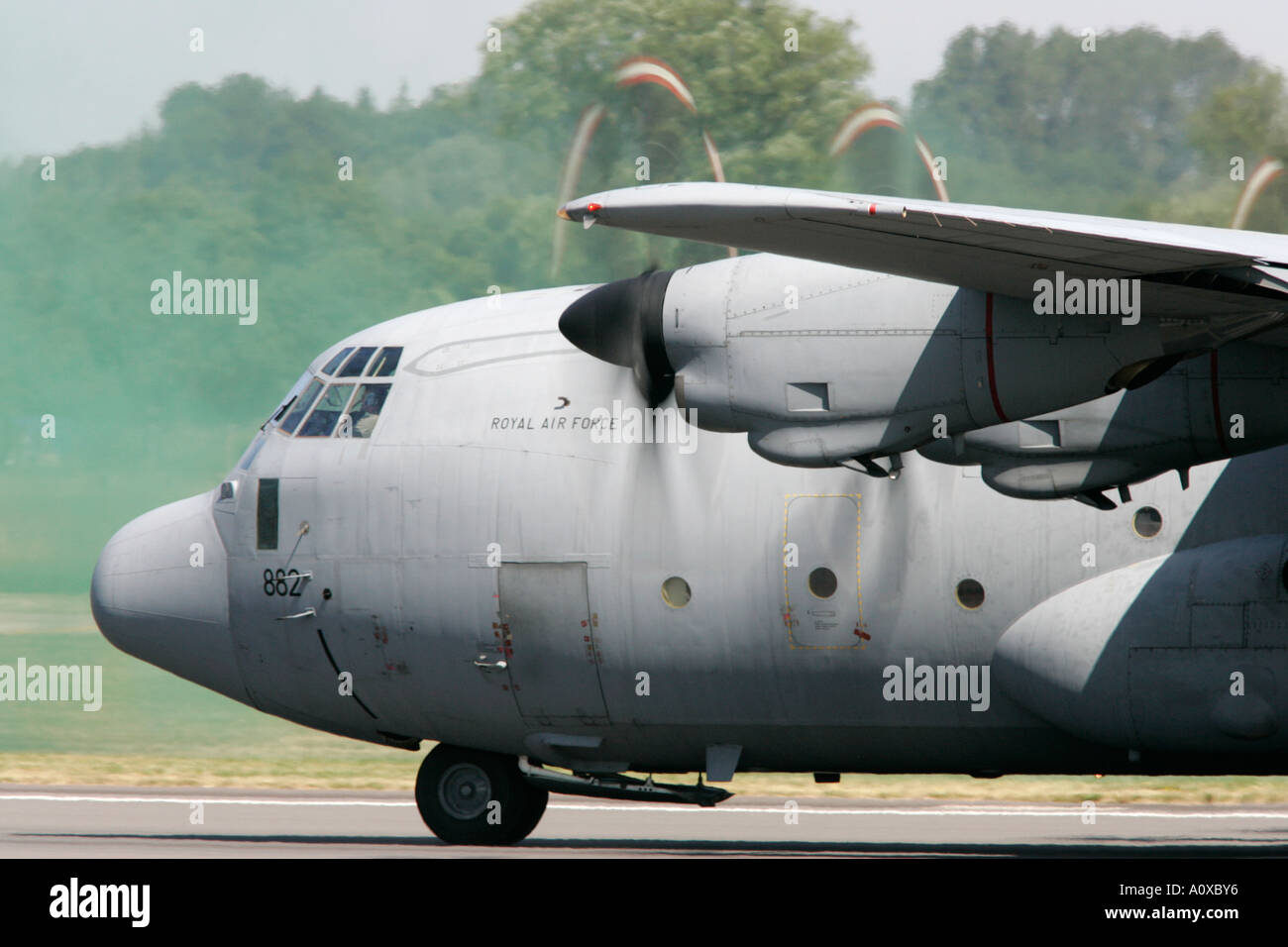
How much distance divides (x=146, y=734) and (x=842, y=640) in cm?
1681

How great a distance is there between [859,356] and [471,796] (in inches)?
255

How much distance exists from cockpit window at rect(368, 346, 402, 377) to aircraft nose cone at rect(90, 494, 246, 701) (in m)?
1.98

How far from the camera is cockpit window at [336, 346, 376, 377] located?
1359 centimetres

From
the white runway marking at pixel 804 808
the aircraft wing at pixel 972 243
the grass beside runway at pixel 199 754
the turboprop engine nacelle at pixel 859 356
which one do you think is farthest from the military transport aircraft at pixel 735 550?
the grass beside runway at pixel 199 754

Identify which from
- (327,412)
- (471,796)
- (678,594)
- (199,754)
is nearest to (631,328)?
(678,594)

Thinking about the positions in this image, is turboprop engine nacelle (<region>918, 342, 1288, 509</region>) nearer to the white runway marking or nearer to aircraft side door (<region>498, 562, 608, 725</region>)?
aircraft side door (<region>498, 562, 608, 725</region>)

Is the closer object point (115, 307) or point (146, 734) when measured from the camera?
point (146, 734)

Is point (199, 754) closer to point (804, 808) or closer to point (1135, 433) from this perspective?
point (804, 808)

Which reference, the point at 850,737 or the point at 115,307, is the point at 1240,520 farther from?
the point at 115,307

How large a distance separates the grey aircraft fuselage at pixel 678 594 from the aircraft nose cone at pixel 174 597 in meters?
0.05

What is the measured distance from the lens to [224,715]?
1068 inches

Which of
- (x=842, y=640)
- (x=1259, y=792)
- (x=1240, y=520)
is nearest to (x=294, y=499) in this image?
(x=842, y=640)

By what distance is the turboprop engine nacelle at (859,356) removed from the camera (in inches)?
343

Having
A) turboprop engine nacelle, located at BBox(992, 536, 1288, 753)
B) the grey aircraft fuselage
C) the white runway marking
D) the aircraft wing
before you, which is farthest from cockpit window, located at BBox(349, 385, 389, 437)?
the white runway marking
